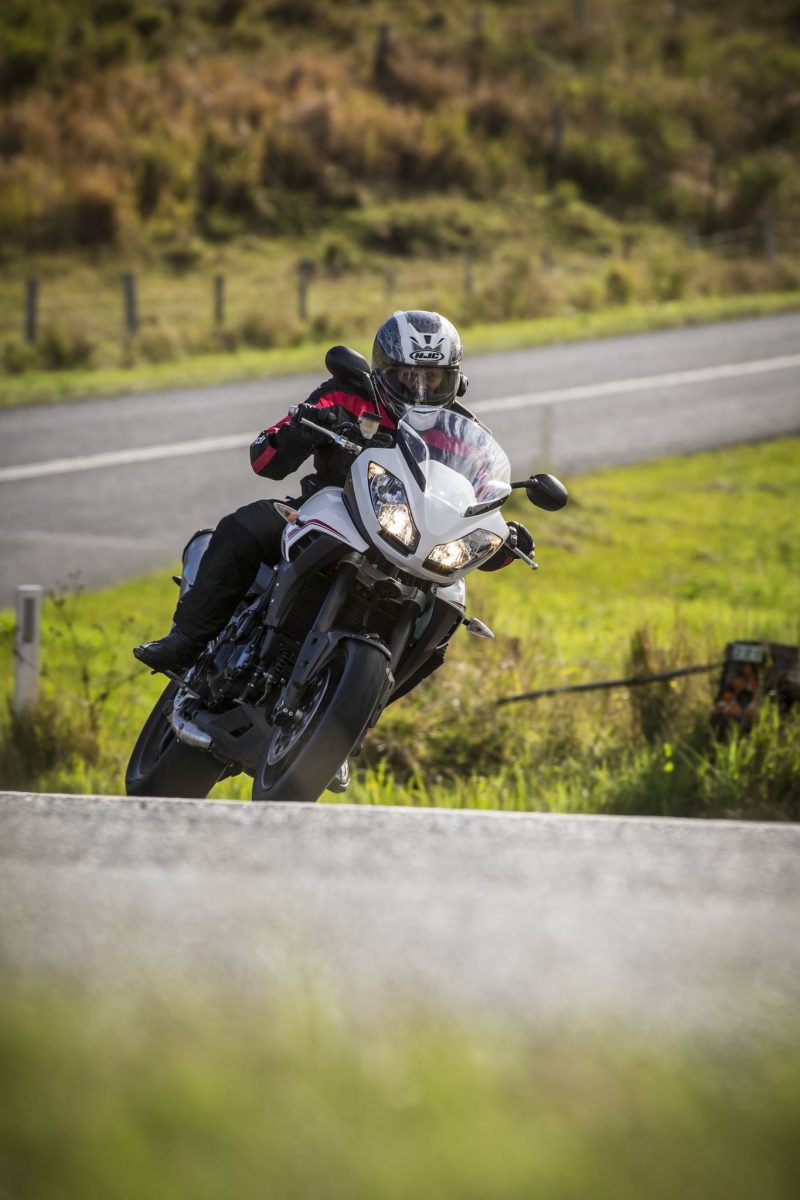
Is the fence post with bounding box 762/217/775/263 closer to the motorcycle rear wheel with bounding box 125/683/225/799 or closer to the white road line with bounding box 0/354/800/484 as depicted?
the white road line with bounding box 0/354/800/484

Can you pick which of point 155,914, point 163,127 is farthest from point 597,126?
point 155,914

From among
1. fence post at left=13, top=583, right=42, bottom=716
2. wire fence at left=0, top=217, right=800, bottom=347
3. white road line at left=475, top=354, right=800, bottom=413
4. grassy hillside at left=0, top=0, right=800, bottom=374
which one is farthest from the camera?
grassy hillside at left=0, top=0, right=800, bottom=374

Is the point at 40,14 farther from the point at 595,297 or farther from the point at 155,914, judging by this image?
the point at 155,914

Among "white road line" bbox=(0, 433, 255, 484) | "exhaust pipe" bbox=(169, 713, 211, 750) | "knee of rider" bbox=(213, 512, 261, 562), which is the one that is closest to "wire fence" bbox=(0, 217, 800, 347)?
"white road line" bbox=(0, 433, 255, 484)

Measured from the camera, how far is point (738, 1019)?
136 inches

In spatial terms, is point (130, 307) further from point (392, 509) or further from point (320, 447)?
point (392, 509)

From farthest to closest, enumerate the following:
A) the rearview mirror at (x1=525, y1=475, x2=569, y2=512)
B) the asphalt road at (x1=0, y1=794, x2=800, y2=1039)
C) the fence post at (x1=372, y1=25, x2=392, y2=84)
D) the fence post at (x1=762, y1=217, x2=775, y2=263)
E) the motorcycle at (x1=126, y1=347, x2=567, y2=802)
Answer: the fence post at (x1=372, y1=25, x2=392, y2=84) < the fence post at (x1=762, y1=217, x2=775, y2=263) < the rearview mirror at (x1=525, y1=475, x2=569, y2=512) < the motorcycle at (x1=126, y1=347, x2=567, y2=802) < the asphalt road at (x1=0, y1=794, x2=800, y2=1039)

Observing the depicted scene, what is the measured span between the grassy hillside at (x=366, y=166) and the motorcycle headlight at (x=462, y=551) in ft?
59.4

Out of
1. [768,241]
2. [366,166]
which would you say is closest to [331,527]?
[768,241]

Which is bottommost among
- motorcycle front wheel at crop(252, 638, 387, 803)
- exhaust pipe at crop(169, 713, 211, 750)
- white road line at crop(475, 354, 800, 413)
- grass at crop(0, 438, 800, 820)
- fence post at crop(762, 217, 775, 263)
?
fence post at crop(762, 217, 775, 263)

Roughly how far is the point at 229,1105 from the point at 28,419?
1669cm

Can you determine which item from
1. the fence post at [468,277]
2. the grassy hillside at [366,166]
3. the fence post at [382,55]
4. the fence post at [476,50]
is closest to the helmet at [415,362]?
the grassy hillside at [366,166]

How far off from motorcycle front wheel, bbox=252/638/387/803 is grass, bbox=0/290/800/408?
605 inches

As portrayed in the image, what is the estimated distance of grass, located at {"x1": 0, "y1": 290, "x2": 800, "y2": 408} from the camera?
21.1 meters
